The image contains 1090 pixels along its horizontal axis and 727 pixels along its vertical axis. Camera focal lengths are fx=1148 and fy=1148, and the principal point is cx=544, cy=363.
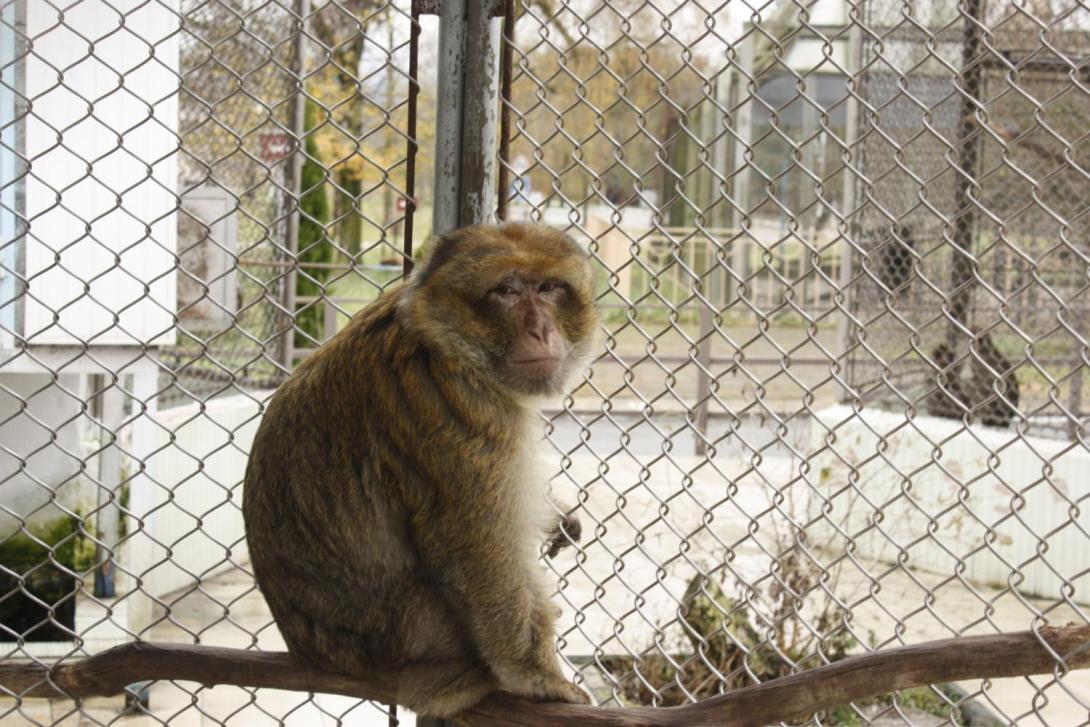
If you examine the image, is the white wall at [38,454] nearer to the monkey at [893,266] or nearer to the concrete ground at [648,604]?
the concrete ground at [648,604]

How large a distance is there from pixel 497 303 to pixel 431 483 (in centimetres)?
48

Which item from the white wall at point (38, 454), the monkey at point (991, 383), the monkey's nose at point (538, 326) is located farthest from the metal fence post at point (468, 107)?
the monkey at point (991, 383)

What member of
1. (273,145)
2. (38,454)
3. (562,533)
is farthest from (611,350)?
(273,145)

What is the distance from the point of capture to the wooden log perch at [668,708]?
2541 mm

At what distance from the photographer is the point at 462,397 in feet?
9.27

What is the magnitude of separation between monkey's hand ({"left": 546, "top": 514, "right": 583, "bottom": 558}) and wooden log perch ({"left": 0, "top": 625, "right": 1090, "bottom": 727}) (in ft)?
1.66

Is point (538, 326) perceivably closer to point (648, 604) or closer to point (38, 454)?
point (38, 454)

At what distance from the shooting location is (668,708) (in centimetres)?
283

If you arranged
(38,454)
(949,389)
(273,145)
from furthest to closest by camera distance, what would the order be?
(273,145)
(949,389)
(38,454)

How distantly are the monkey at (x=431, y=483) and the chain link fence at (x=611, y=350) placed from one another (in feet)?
1.12

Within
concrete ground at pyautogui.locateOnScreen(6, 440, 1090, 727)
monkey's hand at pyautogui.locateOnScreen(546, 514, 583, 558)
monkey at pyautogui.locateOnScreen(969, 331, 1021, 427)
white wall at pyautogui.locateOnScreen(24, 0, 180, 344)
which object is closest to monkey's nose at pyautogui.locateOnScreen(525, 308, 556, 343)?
concrete ground at pyautogui.locateOnScreen(6, 440, 1090, 727)

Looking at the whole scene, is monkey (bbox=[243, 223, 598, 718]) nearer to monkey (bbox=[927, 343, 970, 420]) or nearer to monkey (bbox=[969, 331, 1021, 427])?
monkey (bbox=[927, 343, 970, 420])

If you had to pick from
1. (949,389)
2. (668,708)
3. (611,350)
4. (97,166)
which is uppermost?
(949,389)

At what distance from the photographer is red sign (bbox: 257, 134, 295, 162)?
29.4 feet
